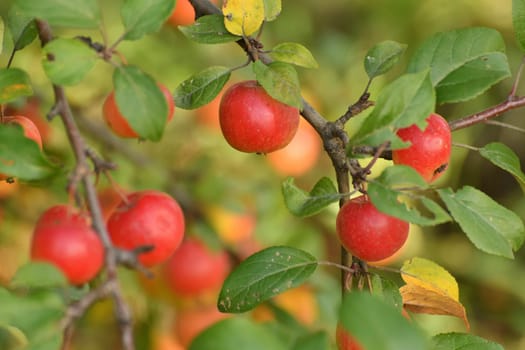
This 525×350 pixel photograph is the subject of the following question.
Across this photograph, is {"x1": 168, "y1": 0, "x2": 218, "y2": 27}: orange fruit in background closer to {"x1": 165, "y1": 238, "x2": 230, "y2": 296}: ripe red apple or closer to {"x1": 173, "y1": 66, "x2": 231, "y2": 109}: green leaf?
{"x1": 165, "y1": 238, "x2": 230, "y2": 296}: ripe red apple

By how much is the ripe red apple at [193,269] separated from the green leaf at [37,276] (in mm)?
965

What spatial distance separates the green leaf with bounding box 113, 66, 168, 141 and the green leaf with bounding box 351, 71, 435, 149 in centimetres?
21

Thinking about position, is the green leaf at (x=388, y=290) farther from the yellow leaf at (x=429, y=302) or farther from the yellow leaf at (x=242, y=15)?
the yellow leaf at (x=242, y=15)

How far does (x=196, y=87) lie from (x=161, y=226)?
21cm

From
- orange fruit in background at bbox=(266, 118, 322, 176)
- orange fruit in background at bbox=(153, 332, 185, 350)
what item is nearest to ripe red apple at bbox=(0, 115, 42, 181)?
orange fruit in background at bbox=(153, 332, 185, 350)

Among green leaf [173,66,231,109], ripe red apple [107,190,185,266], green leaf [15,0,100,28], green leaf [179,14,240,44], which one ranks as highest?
green leaf [15,0,100,28]

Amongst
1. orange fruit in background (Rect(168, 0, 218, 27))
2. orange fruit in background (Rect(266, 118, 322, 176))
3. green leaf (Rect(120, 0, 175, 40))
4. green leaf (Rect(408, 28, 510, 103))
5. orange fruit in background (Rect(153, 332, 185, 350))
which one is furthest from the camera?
orange fruit in background (Rect(266, 118, 322, 176))

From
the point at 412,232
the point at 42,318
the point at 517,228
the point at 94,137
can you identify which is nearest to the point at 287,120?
the point at 517,228

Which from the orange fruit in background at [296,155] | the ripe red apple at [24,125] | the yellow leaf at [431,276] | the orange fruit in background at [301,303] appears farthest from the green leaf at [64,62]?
the orange fruit in background at [296,155]

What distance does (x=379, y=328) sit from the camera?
555mm

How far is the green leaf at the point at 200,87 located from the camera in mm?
922

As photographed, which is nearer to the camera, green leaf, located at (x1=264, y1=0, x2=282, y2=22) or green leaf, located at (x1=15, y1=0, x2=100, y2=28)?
green leaf, located at (x1=15, y1=0, x2=100, y2=28)

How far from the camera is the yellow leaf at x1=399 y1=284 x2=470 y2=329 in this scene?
92 centimetres

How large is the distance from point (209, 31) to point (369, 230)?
1.05ft
